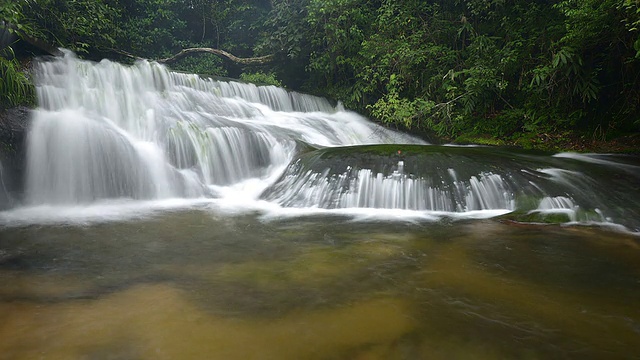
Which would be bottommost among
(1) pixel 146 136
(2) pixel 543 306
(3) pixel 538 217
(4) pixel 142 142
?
(2) pixel 543 306

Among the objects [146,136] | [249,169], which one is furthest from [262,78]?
[249,169]

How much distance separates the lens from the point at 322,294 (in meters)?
2.93

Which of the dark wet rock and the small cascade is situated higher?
the dark wet rock

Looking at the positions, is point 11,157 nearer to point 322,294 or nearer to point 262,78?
point 322,294

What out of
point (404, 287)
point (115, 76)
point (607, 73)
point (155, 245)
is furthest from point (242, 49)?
point (404, 287)

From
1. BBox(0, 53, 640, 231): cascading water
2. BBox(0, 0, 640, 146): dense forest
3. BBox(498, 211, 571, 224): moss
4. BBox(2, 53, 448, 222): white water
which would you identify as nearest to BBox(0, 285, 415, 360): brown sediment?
BBox(498, 211, 571, 224): moss

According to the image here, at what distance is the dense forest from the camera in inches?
289

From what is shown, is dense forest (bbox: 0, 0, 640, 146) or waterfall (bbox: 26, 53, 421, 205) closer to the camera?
waterfall (bbox: 26, 53, 421, 205)

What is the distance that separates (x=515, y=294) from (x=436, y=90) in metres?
8.39

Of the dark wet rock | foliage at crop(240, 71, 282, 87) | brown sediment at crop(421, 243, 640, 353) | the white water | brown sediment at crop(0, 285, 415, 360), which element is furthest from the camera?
foliage at crop(240, 71, 282, 87)

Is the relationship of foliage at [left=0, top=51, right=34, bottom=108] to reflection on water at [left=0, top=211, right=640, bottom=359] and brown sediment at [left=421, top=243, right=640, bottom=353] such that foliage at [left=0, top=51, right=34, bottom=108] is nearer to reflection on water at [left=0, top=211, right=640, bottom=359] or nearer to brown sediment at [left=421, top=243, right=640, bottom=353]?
reflection on water at [left=0, top=211, right=640, bottom=359]

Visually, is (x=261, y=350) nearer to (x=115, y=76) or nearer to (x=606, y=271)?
(x=606, y=271)

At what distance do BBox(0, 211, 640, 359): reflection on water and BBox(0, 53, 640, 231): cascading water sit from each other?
1071mm

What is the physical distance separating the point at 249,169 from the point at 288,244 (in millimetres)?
3771
